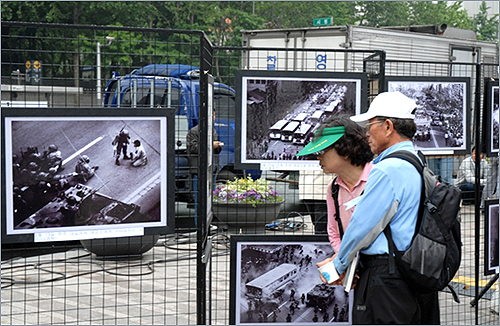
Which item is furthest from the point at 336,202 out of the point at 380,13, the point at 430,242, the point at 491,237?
the point at 380,13

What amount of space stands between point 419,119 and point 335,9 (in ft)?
117

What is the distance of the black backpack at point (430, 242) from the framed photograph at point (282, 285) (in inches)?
52.0

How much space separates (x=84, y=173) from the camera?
3.71 meters

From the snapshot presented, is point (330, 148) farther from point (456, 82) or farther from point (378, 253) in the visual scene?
point (456, 82)

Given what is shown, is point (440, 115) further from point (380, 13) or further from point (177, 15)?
point (380, 13)

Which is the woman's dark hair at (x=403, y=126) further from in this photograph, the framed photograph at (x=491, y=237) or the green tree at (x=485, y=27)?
the green tree at (x=485, y=27)

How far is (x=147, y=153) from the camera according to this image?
12.5 ft

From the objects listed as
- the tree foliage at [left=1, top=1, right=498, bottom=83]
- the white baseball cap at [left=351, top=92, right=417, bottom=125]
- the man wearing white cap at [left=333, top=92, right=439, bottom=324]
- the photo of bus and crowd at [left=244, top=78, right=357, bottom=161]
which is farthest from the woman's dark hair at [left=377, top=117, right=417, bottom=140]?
the tree foliage at [left=1, top=1, right=498, bottom=83]

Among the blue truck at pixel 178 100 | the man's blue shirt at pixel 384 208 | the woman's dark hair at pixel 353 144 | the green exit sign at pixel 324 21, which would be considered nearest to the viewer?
the man's blue shirt at pixel 384 208

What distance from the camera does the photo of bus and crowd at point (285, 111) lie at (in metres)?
4.33

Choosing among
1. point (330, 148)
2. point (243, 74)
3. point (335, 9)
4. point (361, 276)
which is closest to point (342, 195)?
point (330, 148)

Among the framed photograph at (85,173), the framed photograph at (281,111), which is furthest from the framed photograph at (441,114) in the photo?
the framed photograph at (85,173)

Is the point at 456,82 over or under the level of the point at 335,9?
under

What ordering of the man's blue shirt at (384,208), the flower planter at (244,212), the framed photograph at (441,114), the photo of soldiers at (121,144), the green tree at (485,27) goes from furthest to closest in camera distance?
the green tree at (485,27) < the flower planter at (244,212) < the framed photograph at (441,114) < the photo of soldiers at (121,144) < the man's blue shirt at (384,208)
